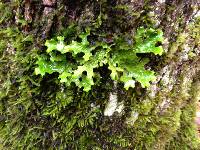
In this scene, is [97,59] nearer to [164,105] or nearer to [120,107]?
[120,107]

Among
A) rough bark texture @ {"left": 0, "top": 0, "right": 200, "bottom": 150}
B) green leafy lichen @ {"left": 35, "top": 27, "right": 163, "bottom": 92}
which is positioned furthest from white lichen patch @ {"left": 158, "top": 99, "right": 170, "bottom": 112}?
green leafy lichen @ {"left": 35, "top": 27, "right": 163, "bottom": 92}

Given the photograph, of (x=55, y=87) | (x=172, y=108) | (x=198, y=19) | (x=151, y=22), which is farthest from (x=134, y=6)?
(x=172, y=108)

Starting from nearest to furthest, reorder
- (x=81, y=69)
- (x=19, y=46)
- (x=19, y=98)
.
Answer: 1. (x=81, y=69)
2. (x=19, y=46)
3. (x=19, y=98)

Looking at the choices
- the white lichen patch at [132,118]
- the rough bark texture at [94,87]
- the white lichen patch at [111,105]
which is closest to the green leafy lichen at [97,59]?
the rough bark texture at [94,87]

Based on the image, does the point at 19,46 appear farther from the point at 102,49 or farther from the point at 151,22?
the point at 151,22

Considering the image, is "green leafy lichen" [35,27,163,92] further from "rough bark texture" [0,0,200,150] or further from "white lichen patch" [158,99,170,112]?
"white lichen patch" [158,99,170,112]

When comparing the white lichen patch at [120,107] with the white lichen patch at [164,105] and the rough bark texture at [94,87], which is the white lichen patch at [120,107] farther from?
the white lichen patch at [164,105]
